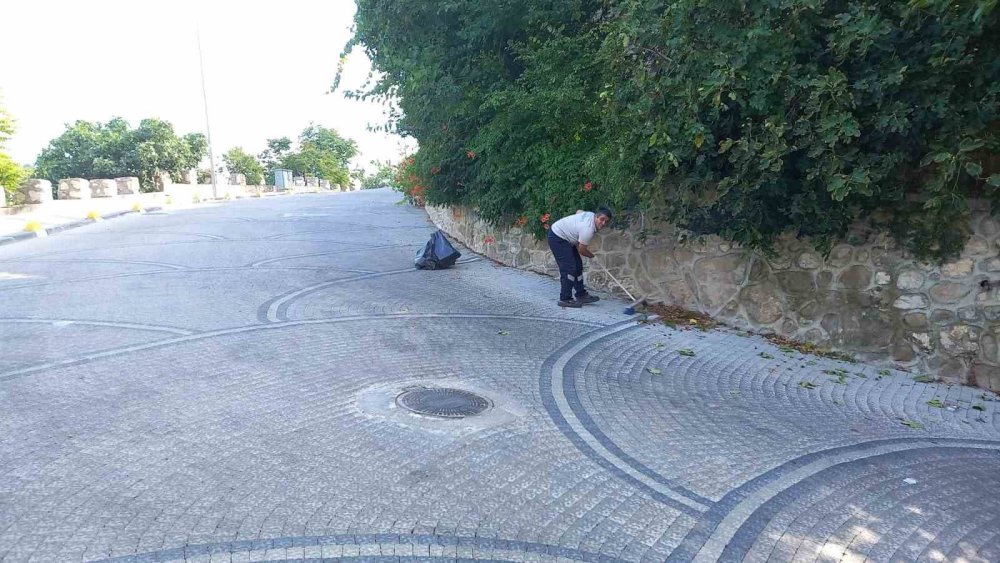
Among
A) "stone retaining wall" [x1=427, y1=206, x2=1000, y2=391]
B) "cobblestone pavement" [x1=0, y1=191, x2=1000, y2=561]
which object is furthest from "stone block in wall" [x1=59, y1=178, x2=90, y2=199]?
"stone retaining wall" [x1=427, y1=206, x2=1000, y2=391]

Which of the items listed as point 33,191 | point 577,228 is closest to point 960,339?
point 577,228

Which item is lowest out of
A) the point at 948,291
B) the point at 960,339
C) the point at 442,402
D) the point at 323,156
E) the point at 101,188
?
the point at 442,402

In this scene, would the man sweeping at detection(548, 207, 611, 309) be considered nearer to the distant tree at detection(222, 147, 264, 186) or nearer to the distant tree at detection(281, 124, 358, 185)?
the distant tree at detection(222, 147, 264, 186)

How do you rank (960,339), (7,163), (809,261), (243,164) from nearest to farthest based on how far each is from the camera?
(960,339), (809,261), (7,163), (243,164)

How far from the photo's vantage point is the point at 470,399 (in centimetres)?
482

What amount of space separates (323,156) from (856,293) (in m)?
69.6

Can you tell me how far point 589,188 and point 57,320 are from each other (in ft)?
21.7

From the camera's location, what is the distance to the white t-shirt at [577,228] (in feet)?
26.0

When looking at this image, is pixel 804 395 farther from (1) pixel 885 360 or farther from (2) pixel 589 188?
(2) pixel 589 188

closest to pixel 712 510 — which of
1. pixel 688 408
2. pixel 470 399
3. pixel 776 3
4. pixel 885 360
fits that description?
pixel 688 408

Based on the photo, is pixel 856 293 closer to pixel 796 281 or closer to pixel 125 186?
pixel 796 281

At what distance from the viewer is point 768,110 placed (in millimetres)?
5625

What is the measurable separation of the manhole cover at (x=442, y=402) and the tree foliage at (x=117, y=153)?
3781cm

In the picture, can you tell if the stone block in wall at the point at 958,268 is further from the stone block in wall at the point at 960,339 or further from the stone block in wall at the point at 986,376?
the stone block in wall at the point at 986,376
